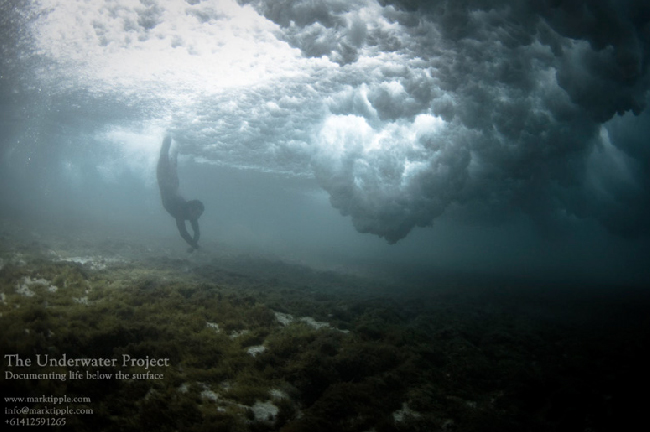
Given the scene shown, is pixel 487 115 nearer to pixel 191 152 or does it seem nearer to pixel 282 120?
pixel 282 120

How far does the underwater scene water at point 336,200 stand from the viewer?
4895 mm

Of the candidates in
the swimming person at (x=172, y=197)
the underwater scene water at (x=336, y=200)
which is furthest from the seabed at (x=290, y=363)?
the swimming person at (x=172, y=197)

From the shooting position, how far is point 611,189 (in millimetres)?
31156

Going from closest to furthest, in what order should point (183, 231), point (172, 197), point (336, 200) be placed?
point (336, 200) → point (172, 197) → point (183, 231)

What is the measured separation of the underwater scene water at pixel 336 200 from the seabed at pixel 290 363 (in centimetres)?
5

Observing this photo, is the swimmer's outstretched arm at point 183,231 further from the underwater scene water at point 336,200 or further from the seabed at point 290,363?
the seabed at point 290,363

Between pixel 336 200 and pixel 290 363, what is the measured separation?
18.1 metres

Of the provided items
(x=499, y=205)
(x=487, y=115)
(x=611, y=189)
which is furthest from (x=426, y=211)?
(x=611, y=189)

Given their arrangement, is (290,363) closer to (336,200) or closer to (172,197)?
(336,200)

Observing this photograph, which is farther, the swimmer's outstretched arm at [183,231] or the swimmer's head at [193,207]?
the swimmer's outstretched arm at [183,231]

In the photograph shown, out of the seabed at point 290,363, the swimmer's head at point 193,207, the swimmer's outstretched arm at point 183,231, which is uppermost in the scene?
the swimmer's head at point 193,207

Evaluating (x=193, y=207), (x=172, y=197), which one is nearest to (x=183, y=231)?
(x=193, y=207)

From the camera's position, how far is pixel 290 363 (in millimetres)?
6133

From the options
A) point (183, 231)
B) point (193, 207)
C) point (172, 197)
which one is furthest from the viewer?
point (183, 231)
